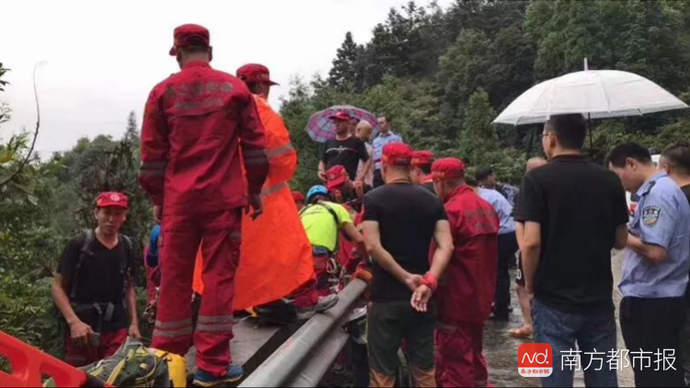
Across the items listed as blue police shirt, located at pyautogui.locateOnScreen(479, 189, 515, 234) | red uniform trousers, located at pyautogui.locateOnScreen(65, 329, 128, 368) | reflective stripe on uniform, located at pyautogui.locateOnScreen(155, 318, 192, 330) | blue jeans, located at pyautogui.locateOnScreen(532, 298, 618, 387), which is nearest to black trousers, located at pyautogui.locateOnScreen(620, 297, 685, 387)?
blue jeans, located at pyautogui.locateOnScreen(532, 298, 618, 387)

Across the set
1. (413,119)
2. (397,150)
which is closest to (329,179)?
(397,150)

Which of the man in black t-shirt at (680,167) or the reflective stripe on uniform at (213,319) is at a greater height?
the man in black t-shirt at (680,167)

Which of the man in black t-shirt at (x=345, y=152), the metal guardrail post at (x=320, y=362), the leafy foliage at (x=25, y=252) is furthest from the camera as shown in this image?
the man in black t-shirt at (x=345, y=152)

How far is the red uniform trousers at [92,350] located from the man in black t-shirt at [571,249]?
3.54m

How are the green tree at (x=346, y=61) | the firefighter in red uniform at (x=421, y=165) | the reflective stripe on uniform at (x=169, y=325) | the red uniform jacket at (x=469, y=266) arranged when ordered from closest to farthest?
the reflective stripe on uniform at (x=169, y=325), the red uniform jacket at (x=469, y=266), the firefighter in red uniform at (x=421, y=165), the green tree at (x=346, y=61)

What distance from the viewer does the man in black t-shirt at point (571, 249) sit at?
3.75 meters

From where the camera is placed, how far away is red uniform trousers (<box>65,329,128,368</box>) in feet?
18.1

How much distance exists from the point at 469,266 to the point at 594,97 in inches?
62.2

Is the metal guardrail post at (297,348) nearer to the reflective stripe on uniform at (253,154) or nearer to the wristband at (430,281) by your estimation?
the wristband at (430,281)

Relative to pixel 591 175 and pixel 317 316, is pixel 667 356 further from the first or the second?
pixel 317 316

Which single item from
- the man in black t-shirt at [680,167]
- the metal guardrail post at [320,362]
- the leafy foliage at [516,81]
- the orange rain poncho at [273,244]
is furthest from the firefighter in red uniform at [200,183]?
the leafy foliage at [516,81]

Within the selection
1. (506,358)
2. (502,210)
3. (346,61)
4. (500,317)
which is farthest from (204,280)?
(346,61)

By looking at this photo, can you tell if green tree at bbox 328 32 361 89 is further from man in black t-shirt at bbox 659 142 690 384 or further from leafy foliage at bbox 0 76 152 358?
man in black t-shirt at bbox 659 142 690 384

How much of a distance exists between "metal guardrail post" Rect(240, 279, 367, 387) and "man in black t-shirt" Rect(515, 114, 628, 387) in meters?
1.35
